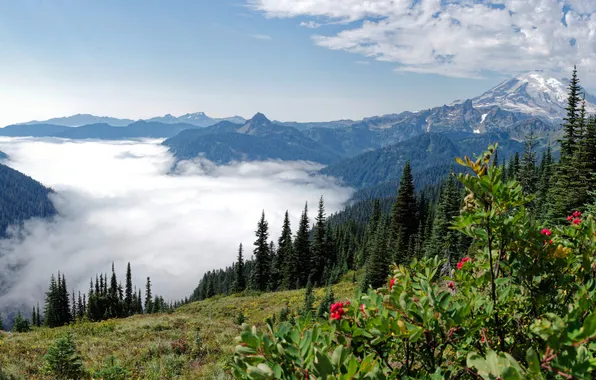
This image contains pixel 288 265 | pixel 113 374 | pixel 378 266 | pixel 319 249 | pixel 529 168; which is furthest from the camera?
pixel 319 249

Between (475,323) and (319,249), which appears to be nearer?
(475,323)

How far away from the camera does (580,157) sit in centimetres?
3362

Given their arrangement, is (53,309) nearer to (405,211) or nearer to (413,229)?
(405,211)

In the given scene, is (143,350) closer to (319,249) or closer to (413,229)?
A: (413,229)

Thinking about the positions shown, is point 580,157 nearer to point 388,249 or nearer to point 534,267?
point 388,249

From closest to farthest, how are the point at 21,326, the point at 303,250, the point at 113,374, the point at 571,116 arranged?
the point at 113,374 → the point at 571,116 → the point at 21,326 → the point at 303,250

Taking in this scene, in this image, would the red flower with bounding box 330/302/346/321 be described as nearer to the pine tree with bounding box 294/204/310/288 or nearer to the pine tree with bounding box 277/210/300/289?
the pine tree with bounding box 294/204/310/288

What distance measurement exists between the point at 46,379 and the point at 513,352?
511 inches

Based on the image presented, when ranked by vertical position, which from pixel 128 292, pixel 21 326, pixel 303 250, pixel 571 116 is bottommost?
pixel 128 292

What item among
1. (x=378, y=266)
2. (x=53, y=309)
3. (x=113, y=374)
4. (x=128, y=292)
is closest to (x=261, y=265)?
(x=378, y=266)

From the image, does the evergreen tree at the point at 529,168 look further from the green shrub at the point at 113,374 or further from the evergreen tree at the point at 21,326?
the evergreen tree at the point at 21,326

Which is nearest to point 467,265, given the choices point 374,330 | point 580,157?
point 374,330

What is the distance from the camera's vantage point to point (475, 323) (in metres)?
2.68

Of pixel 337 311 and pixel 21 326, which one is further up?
pixel 337 311
